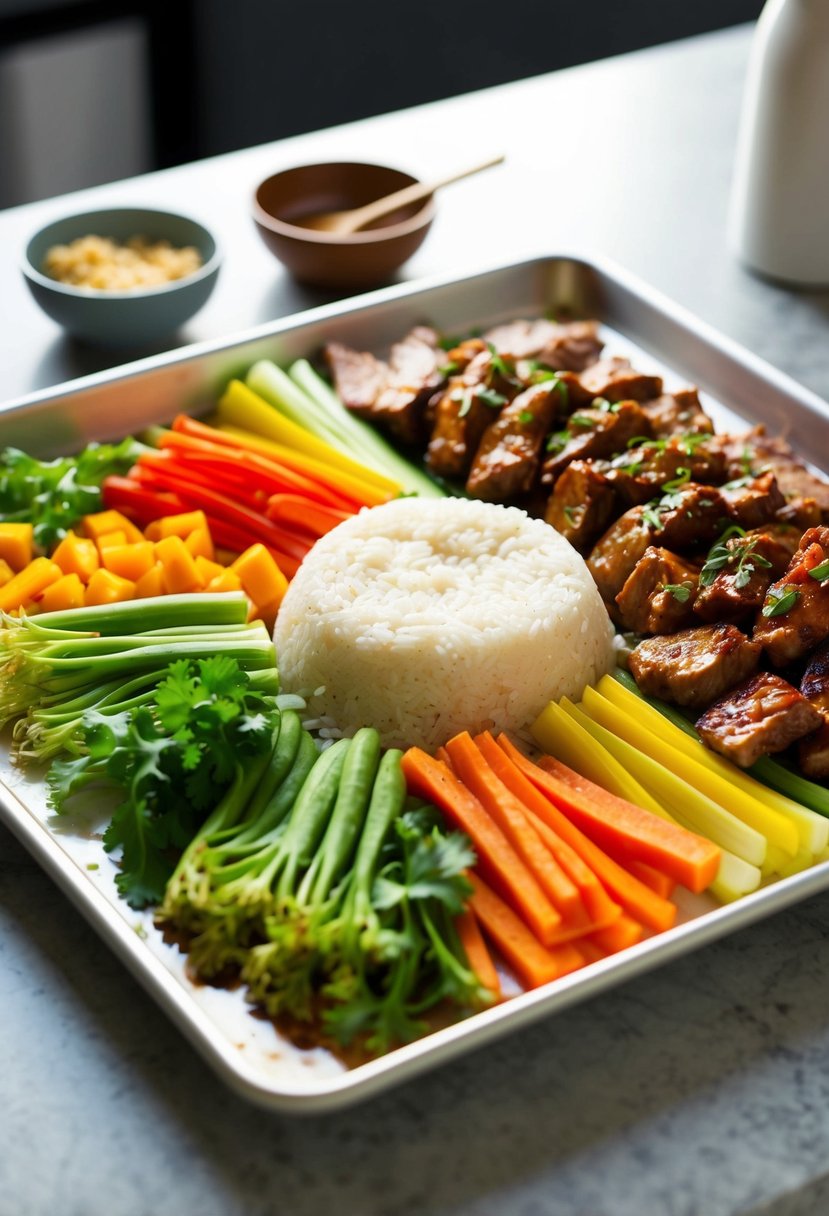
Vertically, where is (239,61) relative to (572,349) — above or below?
below

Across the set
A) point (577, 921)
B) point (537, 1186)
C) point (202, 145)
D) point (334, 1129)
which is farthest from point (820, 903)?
point (202, 145)

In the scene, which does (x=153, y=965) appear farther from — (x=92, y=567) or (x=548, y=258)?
(x=548, y=258)

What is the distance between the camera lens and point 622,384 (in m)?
3.94

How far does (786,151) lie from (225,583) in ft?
8.03

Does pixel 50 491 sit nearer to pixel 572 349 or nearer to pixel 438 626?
pixel 438 626

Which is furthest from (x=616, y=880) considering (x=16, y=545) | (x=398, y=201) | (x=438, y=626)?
(x=398, y=201)

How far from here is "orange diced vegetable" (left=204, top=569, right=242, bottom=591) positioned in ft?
11.1

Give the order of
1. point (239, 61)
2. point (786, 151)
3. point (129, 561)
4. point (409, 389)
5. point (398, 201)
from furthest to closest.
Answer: point (239, 61), point (398, 201), point (786, 151), point (409, 389), point (129, 561)

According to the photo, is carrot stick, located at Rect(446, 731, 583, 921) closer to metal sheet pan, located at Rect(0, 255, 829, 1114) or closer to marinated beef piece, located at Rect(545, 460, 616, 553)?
metal sheet pan, located at Rect(0, 255, 829, 1114)

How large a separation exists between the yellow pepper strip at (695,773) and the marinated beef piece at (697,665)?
0.28 feet

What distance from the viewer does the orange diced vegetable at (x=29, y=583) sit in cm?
332

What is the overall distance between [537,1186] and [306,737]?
1029mm

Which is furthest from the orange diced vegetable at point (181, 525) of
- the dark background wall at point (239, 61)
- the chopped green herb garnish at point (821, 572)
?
the dark background wall at point (239, 61)

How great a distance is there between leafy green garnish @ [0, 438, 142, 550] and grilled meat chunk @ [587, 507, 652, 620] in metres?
1.31
